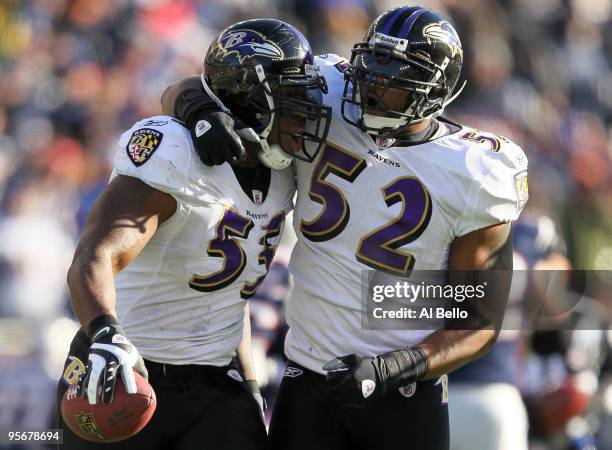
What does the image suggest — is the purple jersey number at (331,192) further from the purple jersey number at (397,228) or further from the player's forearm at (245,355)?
the player's forearm at (245,355)

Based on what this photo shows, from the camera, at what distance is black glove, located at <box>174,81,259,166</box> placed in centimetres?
318

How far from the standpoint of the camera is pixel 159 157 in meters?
3.17

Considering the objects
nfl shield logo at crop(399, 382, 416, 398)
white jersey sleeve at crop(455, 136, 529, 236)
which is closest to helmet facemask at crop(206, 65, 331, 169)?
white jersey sleeve at crop(455, 136, 529, 236)

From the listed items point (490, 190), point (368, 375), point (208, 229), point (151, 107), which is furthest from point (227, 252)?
point (151, 107)

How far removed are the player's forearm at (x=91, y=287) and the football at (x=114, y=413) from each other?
210 millimetres

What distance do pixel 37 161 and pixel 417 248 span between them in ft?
12.8

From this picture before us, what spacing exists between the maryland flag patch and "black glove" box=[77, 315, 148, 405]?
2.03 ft

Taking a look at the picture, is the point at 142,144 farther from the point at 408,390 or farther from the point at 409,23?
the point at 408,390

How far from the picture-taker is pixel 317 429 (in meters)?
3.42

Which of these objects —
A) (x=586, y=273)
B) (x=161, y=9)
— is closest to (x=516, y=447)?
(x=586, y=273)

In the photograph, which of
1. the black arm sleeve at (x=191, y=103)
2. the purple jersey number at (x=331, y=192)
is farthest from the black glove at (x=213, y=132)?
the purple jersey number at (x=331, y=192)

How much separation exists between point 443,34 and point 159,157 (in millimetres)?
1038

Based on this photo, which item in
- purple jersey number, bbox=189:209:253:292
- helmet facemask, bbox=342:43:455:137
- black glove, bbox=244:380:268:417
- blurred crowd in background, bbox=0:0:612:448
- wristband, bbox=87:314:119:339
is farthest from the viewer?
blurred crowd in background, bbox=0:0:612:448

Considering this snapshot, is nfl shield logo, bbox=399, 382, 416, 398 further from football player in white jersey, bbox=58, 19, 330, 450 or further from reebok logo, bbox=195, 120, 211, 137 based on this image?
reebok logo, bbox=195, 120, 211, 137
